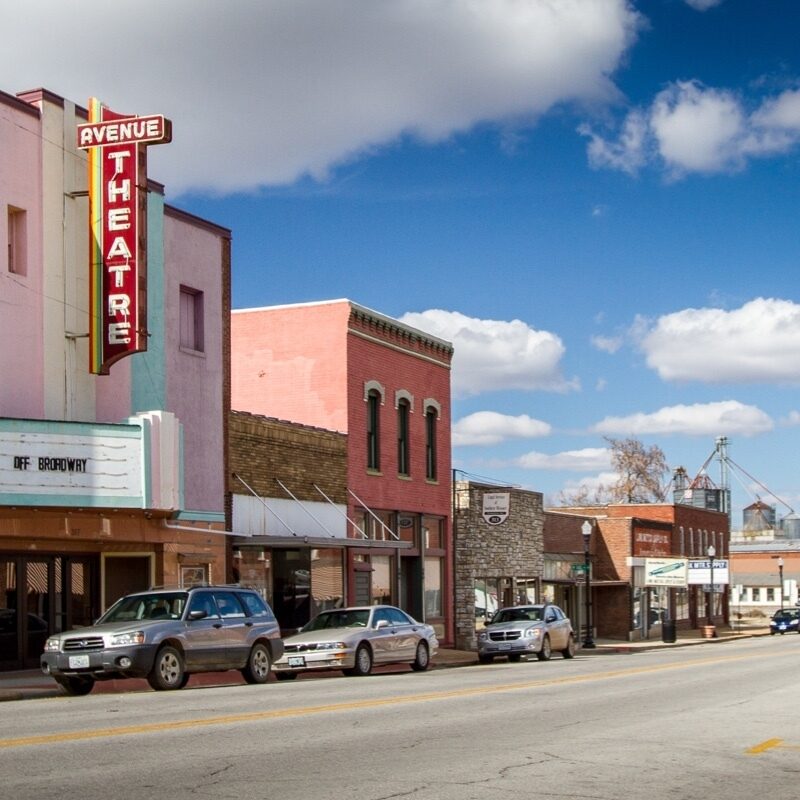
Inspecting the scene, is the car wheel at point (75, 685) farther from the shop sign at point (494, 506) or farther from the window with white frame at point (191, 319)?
the shop sign at point (494, 506)

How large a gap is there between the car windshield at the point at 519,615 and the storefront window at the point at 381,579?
Result: 3.87 metres

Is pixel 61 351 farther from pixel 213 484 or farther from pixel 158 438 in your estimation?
pixel 213 484

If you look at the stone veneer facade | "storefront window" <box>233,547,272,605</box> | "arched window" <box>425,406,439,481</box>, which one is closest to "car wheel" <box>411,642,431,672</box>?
"storefront window" <box>233,547,272,605</box>

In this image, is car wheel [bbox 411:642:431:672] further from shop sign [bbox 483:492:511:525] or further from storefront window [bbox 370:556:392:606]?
shop sign [bbox 483:492:511:525]

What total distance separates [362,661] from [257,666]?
350cm

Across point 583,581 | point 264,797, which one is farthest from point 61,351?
point 583,581

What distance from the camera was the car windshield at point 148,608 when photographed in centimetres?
2116

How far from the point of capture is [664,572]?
59.6 m

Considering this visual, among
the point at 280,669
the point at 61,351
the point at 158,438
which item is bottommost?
the point at 280,669

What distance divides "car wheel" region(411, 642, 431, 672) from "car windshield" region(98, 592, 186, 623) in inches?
320

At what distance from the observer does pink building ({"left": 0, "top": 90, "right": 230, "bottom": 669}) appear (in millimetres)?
24828

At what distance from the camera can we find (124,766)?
Answer: 10852 millimetres

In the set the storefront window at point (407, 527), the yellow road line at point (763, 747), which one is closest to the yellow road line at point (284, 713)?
the yellow road line at point (763, 747)

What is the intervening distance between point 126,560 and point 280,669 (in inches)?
193
